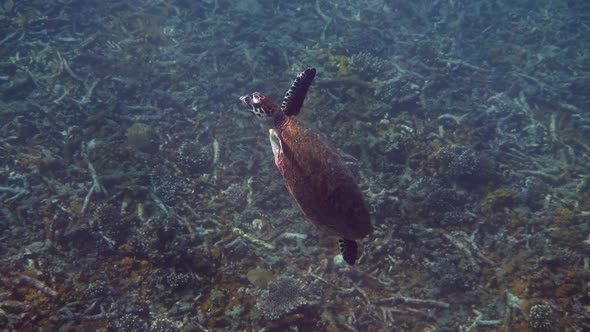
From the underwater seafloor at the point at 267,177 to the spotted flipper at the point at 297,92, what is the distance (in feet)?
7.87

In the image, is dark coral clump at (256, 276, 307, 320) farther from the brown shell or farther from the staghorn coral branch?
the brown shell

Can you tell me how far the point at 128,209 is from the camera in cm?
500

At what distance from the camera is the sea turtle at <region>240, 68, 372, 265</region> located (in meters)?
2.34

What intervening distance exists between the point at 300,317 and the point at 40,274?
3369 millimetres

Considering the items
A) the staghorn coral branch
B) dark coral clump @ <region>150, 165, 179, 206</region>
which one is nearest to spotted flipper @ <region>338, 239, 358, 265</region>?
the staghorn coral branch

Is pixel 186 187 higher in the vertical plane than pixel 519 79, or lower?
lower

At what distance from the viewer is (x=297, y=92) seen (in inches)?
106

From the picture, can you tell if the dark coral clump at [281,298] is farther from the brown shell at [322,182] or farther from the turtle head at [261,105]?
the turtle head at [261,105]

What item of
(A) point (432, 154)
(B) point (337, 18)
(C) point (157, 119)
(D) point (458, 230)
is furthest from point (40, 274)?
(B) point (337, 18)

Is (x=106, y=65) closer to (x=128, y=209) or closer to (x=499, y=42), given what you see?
(x=128, y=209)

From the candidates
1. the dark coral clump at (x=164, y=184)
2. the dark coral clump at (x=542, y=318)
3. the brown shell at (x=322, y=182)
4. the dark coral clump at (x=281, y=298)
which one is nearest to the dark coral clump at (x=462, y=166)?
the dark coral clump at (x=542, y=318)

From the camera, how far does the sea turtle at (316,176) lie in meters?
2.34

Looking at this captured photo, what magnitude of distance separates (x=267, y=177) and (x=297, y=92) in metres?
3.24

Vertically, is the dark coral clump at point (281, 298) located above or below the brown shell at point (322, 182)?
below
